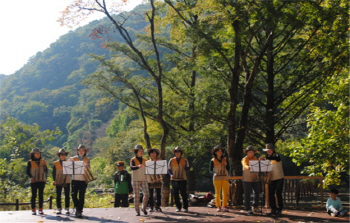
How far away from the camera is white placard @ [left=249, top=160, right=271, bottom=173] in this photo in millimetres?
10695

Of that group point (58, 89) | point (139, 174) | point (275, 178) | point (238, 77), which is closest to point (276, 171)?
point (275, 178)

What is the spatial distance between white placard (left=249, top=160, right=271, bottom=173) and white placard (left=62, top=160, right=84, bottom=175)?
4510 mm

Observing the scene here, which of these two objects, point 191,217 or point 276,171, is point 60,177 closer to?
point 191,217

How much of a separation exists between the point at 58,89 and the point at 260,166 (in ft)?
477

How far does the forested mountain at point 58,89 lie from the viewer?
12756 cm

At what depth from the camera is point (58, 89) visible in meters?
148

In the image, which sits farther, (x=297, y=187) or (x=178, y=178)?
(x=297, y=187)

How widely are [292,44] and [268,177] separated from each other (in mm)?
9422

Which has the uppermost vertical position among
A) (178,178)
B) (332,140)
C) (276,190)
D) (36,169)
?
(332,140)

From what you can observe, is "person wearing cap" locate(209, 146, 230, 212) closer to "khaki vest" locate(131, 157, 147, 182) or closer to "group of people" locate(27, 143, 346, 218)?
"group of people" locate(27, 143, 346, 218)

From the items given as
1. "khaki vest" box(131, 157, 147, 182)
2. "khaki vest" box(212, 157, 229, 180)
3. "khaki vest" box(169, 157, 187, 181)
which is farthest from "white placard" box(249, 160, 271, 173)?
"khaki vest" box(131, 157, 147, 182)

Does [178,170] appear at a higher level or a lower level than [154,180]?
higher

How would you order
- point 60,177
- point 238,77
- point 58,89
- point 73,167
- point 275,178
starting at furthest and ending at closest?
point 58,89
point 238,77
point 60,177
point 275,178
point 73,167

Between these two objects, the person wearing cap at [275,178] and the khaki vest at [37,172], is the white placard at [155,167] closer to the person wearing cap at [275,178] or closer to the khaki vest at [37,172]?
the person wearing cap at [275,178]
